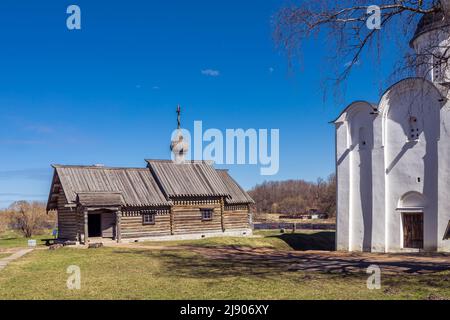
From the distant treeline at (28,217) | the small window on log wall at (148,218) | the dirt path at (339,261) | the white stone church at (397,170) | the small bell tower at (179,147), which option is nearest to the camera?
the dirt path at (339,261)

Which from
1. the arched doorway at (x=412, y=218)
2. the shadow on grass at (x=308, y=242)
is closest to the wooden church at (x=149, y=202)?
the shadow on grass at (x=308, y=242)

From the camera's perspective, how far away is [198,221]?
33.6 metres

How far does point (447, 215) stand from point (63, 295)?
1712cm

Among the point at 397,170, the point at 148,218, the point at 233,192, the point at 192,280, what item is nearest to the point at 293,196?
the point at 233,192

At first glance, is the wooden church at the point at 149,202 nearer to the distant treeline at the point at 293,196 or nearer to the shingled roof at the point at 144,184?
the shingled roof at the point at 144,184

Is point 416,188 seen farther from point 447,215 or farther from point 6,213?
point 6,213

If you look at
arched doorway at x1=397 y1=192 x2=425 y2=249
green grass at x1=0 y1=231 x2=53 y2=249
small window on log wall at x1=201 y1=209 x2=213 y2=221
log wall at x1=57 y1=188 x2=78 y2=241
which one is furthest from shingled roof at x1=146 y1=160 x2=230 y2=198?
arched doorway at x1=397 y1=192 x2=425 y2=249

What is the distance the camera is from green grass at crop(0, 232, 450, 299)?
1167 centimetres

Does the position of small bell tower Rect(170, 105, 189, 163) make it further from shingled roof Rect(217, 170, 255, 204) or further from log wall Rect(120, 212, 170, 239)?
log wall Rect(120, 212, 170, 239)

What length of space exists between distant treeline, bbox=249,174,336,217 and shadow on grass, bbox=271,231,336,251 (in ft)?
140

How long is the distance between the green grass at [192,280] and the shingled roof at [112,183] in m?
8.90

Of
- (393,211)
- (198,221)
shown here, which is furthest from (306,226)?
(393,211)

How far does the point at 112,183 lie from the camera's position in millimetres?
31016

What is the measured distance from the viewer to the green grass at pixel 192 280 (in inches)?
460
